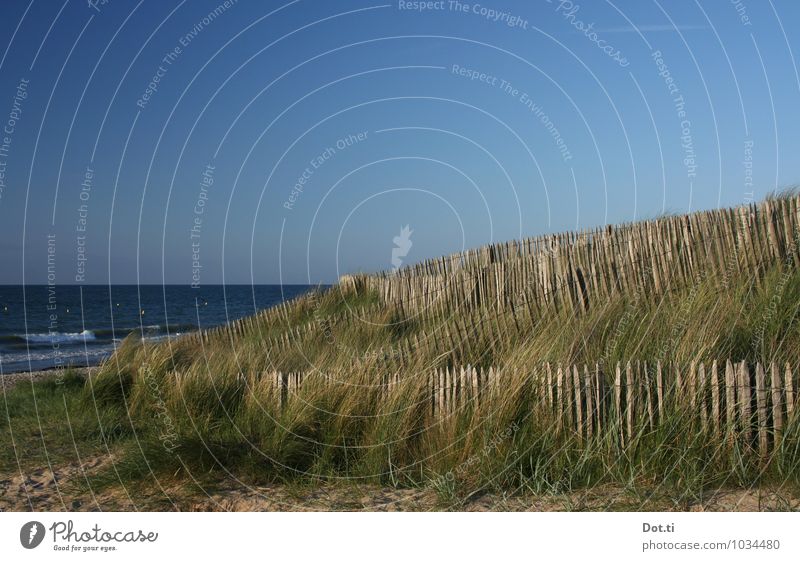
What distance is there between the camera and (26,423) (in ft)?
23.7

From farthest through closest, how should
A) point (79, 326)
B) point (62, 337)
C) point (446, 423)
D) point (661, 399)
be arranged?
point (79, 326)
point (62, 337)
point (446, 423)
point (661, 399)

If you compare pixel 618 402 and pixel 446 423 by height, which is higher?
pixel 618 402

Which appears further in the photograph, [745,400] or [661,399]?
[661,399]

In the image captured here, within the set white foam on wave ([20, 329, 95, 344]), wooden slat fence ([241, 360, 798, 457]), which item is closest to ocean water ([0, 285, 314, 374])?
white foam on wave ([20, 329, 95, 344])

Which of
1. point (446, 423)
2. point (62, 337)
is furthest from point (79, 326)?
point (446, 423)

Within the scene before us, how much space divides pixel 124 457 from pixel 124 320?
109 feet

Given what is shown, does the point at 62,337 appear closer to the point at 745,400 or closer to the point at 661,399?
the point at 661,399

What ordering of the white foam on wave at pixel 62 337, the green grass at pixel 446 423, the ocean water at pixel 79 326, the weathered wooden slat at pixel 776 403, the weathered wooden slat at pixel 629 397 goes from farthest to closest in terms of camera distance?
the white foam on wave at pixel 62 337, the ocean water at pixel 79 326, the weathered wooden slat at pixel 629 397, the green grass at pixel 446 423, the weathered wooden slat at pixel 776 403

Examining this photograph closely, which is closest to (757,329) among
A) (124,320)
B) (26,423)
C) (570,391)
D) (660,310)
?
(660,310)

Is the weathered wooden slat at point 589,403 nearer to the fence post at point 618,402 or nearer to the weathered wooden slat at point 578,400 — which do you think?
the weathered wooden slat at point 578,400

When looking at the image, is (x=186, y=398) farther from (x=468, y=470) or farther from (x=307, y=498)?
(x=468, y=470)

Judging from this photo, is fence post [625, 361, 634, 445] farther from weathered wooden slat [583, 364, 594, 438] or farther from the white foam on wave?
the white foam on wave

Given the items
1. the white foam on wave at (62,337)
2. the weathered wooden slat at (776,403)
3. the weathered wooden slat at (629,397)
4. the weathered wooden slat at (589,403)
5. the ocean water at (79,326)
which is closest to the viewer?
the weathered wooden slat at (776,403)

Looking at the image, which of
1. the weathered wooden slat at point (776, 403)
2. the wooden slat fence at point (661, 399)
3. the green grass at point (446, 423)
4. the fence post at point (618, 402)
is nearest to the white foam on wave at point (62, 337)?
the green grass at point (446, 423)
